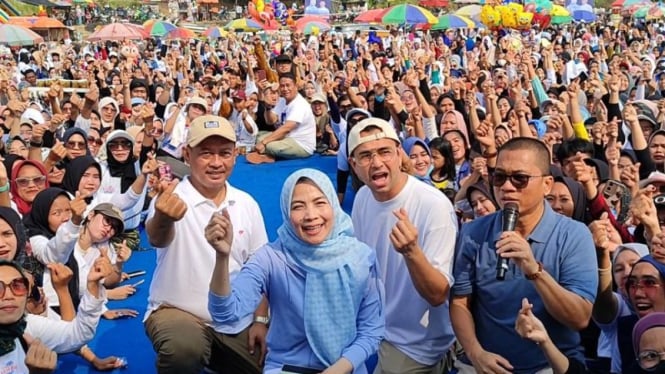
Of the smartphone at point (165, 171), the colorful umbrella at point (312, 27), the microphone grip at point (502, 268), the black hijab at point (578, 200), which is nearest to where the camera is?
the microphone grip at point (502, 268)

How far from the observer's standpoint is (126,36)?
61.4 feet

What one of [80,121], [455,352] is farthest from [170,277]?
[80,121]

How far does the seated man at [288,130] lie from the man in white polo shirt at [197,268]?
5956 millimetres

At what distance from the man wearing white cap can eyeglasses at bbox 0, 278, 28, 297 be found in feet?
5.16

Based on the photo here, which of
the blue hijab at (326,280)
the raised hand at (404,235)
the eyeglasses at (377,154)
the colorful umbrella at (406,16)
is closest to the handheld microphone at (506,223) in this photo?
the raised hand at (404,235)

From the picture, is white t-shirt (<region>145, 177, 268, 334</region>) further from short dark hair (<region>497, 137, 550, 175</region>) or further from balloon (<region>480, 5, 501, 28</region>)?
balloon (<region>480, 5, 501, 28</region>)

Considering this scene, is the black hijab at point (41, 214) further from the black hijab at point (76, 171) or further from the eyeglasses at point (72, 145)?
the eyeglasses at point (72, 145)

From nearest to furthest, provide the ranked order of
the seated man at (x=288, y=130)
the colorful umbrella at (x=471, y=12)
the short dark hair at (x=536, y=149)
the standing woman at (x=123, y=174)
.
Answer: the short dark hair at (x=536, y=149), the standing woman at (x=123, y=174), the seated man at (x=288, y=130), the colorful umbrella at (x=471, y=12)

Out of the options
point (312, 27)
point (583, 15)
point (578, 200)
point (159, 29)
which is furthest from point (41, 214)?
point (583, 15)

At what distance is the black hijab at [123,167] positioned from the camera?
6504 millimetres

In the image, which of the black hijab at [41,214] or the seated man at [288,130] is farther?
the seated man at [288,130]

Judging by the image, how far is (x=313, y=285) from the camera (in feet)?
9.19

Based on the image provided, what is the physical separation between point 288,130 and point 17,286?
275 inches

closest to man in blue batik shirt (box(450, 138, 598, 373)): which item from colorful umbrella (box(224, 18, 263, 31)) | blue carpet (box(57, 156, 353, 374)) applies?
blue carpet (box(57, 156, 353, 374))
